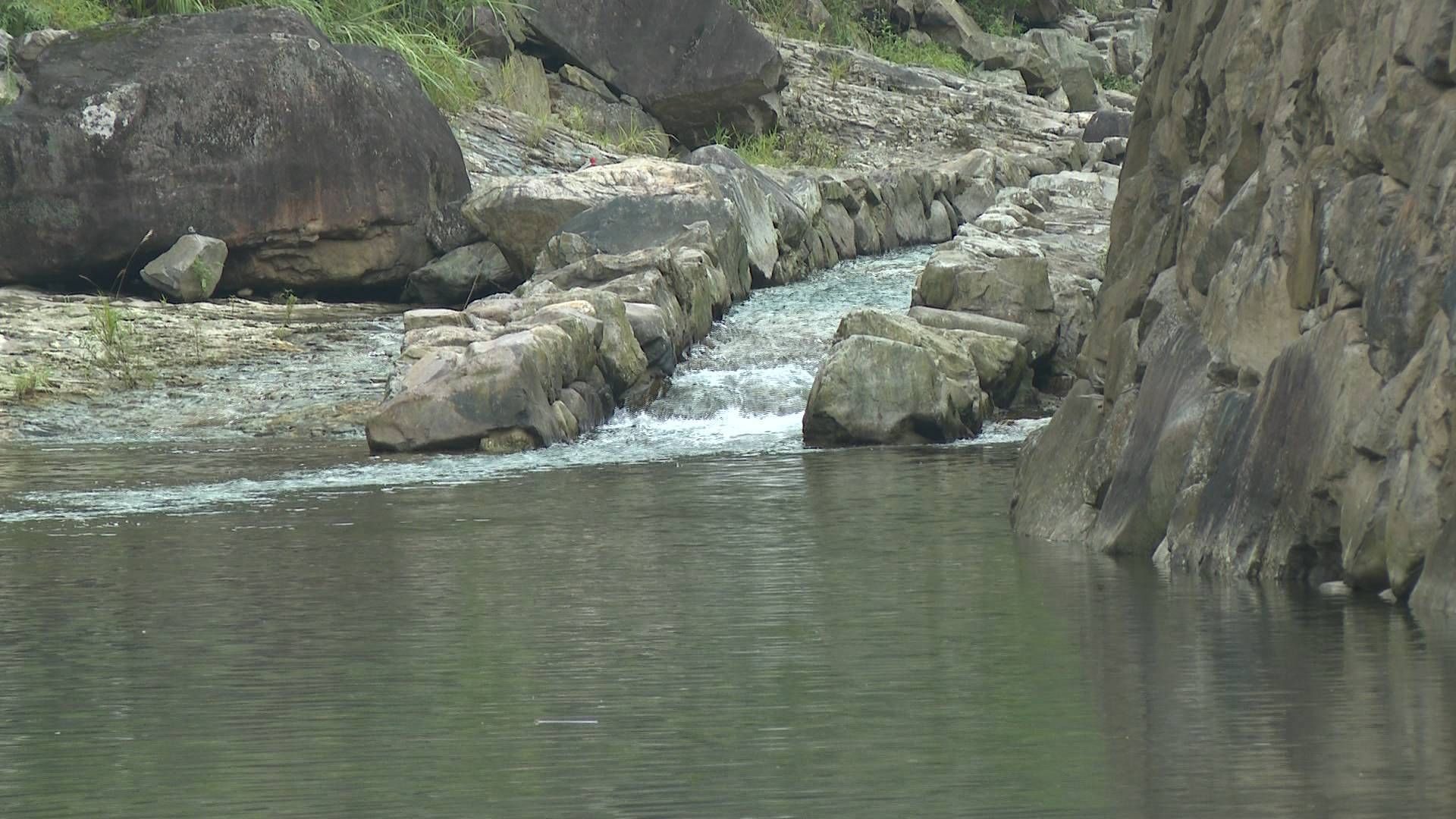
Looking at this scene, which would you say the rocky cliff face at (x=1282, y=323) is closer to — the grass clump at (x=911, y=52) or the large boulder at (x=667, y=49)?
the large boulder at (x=667, y=49)

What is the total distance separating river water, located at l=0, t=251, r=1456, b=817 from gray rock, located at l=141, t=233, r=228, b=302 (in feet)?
29.6

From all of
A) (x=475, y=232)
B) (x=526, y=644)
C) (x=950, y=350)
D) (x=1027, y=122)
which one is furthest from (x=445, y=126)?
(x=526, y=644)

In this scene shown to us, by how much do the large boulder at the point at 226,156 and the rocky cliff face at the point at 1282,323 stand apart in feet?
43.2

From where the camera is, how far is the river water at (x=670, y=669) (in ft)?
17.3

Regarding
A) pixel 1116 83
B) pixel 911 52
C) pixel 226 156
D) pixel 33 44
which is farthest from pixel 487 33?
pixel 1116 83

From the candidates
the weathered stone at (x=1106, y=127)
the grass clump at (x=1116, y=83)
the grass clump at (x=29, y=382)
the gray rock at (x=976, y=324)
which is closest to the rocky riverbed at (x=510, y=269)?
the grass clump at (x=29, y=382)

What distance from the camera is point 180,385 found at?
1944 centimetres

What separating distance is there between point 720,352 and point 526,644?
44.3 feet

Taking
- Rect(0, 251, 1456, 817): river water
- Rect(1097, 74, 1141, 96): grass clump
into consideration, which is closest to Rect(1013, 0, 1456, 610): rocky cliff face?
Rect(0, 251, 1456, 817): river water

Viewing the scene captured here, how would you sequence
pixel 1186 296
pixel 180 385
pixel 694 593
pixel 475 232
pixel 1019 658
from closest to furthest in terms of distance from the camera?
1. pixel 1019 658
2. pixel 694 593
3. pixel 1186 296
4. pixel 180 385
5. pixel 475 232

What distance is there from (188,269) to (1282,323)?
15.1 metres

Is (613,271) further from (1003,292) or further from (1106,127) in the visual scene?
(1106,127)

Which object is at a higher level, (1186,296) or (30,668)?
(1186,296)

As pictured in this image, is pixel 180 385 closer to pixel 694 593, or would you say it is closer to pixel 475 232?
pixel 475 232
